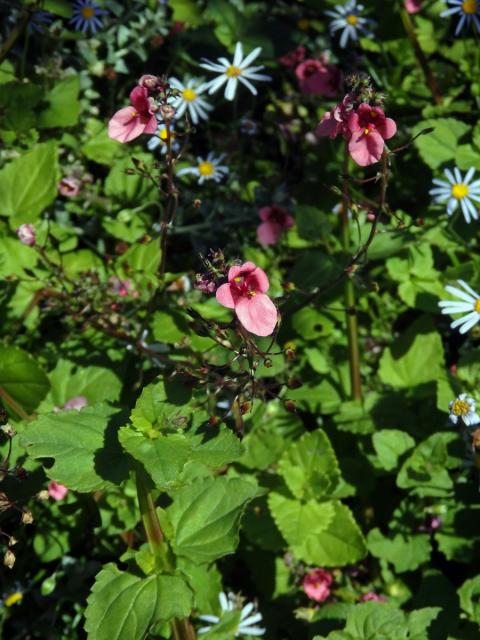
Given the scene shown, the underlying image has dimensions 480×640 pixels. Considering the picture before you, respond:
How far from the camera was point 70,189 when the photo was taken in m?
3.37

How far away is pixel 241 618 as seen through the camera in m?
2.62

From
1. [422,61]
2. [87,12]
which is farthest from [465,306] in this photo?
[87,12]

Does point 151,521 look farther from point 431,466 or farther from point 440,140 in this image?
point 440,140

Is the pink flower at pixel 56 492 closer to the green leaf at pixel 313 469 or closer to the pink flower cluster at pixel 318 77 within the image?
the green leaf at pixel 313 469

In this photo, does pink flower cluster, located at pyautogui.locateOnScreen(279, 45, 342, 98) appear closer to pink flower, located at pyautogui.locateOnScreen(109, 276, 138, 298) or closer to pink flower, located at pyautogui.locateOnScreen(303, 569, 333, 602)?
pink flower, located at pyautogui.locateOnScreen(109, 276, 138, 298)

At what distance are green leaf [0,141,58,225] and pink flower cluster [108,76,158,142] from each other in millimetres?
998

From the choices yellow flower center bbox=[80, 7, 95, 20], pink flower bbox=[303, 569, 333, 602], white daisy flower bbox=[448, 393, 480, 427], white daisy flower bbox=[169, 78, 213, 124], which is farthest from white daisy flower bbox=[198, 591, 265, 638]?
yellow flower center bbox=[80, 7, 95, 20]

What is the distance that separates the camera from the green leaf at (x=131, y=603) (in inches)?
76.9

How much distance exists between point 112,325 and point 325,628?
127 centimetres

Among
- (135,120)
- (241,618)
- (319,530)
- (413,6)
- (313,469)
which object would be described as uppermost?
(135,120)

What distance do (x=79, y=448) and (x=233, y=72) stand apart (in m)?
2.07

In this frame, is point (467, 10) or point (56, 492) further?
point (467, 10)

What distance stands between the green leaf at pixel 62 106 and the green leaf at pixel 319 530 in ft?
5.95

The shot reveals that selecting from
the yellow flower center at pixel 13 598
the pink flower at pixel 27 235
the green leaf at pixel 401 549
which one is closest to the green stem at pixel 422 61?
the pink flower at pixel 27 235
